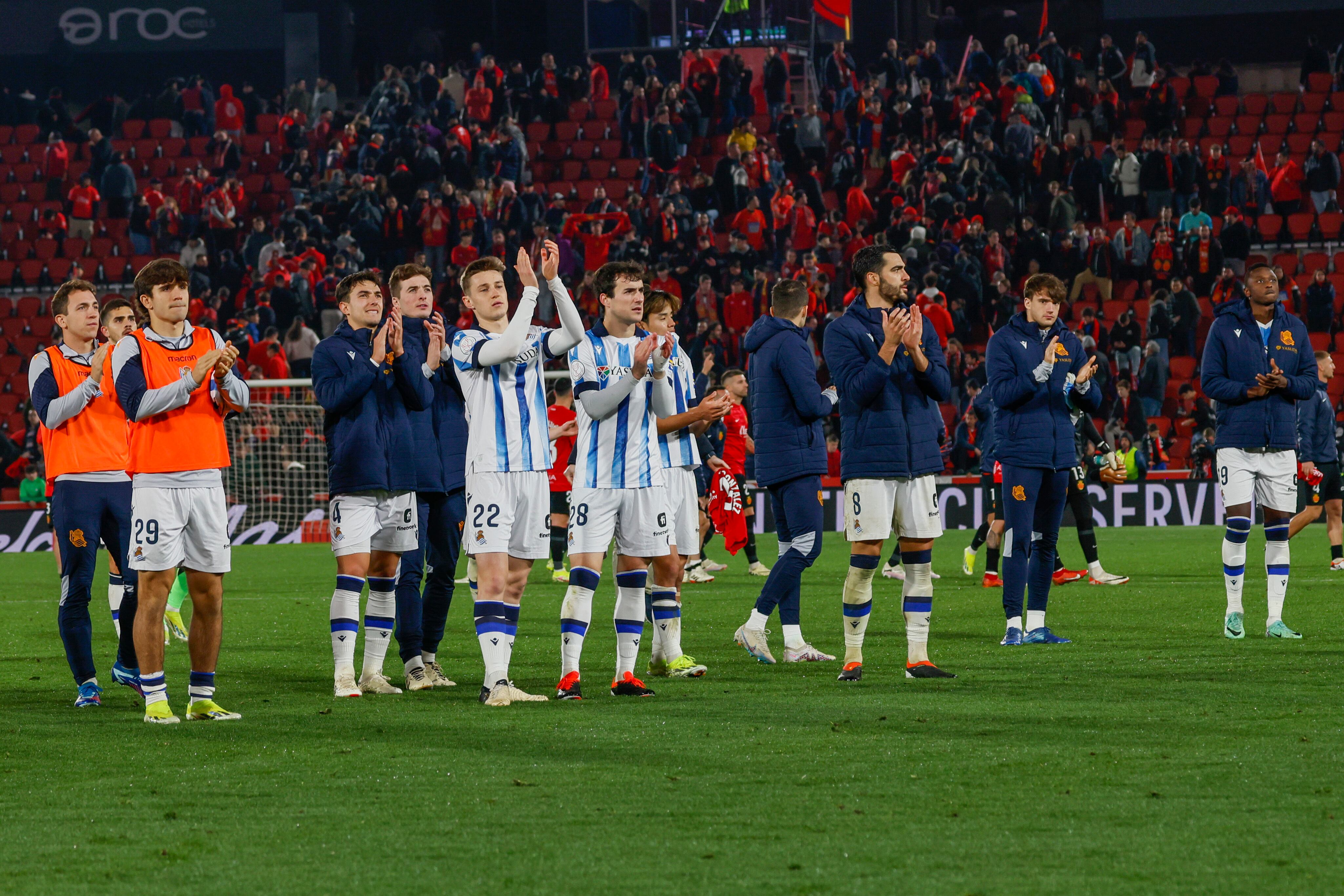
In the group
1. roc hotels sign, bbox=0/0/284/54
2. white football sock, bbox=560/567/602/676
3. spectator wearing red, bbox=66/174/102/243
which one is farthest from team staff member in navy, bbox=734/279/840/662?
roc hotels sign, bbox=0/0/284/54

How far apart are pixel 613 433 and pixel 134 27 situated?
32.1 meters

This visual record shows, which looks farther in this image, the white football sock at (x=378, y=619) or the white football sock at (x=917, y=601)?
the white football sock at (x=378, y=619)

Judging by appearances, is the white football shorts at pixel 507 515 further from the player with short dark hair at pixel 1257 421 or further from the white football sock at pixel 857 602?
the player with short dark hair at pixel 1257 421

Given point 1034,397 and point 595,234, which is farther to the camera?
point 595,234

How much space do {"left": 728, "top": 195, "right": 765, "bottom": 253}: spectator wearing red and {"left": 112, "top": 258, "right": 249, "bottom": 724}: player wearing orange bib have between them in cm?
1939

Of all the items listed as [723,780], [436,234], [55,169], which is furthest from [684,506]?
[55,169]

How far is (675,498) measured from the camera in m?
8.71

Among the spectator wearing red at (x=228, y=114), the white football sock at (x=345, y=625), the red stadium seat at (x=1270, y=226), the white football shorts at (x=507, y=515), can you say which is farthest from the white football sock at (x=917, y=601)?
the spectator wearing red at (x=228, y=114)

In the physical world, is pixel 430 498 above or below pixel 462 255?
below

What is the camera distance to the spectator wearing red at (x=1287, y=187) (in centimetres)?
2616

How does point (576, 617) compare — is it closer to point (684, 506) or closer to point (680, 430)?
point (680, 430)

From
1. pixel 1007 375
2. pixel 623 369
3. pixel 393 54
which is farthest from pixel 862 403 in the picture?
pixel 393 54

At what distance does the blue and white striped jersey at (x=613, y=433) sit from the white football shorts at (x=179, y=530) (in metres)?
1.68

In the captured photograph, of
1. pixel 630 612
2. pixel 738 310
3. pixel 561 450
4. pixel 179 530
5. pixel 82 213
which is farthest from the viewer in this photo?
pixel 82 213
